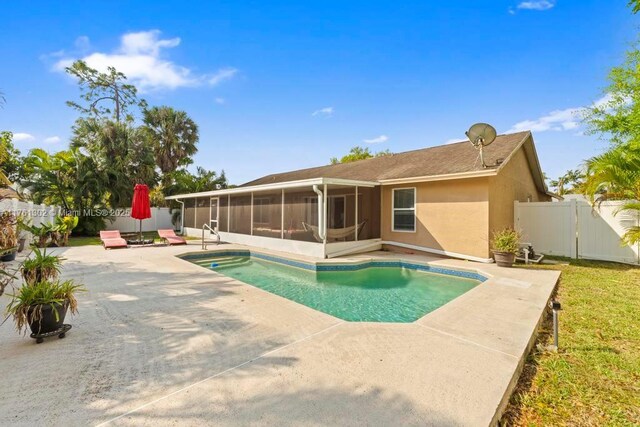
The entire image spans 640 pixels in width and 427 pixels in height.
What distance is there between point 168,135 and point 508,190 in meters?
26.7

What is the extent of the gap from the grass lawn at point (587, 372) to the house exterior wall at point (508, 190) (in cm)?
430

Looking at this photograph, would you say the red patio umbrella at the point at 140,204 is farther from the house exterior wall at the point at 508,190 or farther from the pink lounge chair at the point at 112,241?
the house exterior wall at the point at 508,190

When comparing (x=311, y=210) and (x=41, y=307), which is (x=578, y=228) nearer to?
(x=311, y=210)

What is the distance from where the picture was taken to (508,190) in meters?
10.6

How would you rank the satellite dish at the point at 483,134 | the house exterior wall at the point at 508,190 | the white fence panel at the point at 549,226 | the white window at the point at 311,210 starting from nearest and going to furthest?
the house exterior wall at the point at 508,190, the satellite dish at the point at 483,134, the white fence panel at the point at 549,226, the white window at the point at 311,210

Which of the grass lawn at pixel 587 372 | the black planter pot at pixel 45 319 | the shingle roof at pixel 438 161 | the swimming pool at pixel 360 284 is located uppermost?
the shingle roof at pixel 438 161

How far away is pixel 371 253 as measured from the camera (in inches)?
439

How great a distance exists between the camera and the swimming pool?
5.87 m

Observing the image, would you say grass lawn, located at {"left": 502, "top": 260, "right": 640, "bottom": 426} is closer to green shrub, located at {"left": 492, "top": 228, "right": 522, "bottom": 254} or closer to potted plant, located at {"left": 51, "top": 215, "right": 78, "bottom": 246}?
green shrub, located at {"left": 492, "top": 228, "right": 522, "bottom": 254}

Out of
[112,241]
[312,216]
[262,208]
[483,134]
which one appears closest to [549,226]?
[483,134]

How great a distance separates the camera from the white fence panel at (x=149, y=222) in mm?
20359

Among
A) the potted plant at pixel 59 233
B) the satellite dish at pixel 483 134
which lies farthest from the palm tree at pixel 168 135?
the satellite dish at pixel 483 134

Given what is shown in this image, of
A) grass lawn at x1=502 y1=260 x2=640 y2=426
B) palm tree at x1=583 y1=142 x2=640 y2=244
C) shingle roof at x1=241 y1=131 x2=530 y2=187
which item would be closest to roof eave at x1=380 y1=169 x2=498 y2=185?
shingle roof at x1=241 y1=131 x2=530 y2=187

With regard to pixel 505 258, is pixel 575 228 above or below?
above
